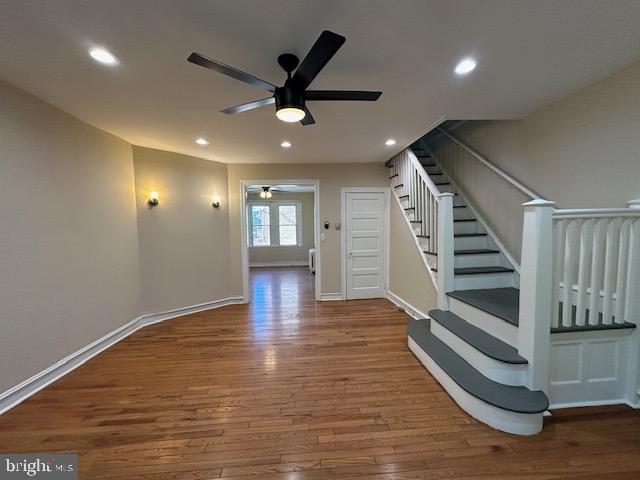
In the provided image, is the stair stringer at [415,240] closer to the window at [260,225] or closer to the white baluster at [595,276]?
the white baluster at [595,276]

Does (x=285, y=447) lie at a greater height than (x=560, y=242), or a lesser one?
lesser

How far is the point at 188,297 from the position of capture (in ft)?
13.9

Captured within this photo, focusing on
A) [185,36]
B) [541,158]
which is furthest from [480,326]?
[185,36]

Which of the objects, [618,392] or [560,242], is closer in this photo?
[560,242]

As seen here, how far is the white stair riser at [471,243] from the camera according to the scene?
3377 mm

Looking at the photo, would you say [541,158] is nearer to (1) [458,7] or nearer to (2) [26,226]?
(1) [458,7]

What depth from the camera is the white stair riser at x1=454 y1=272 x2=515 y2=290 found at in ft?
9.67

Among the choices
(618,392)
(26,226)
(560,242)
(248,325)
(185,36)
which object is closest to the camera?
(185,36)

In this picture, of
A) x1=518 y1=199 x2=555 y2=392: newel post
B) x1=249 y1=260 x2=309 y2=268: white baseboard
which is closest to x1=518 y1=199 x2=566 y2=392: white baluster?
x1=518 y1=199 x2=555 y2=392: newel post

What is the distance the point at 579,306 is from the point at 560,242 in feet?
1.68

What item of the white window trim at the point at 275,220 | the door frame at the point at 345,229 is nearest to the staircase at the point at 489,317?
the door frame at the point at 345,229

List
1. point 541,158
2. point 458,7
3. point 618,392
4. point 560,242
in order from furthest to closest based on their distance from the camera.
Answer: point 541,158 < point 618,392 < point 560,242 < point 458,7

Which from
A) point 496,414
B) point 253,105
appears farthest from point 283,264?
point 496,414

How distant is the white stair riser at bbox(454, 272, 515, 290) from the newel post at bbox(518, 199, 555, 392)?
1.02 m
